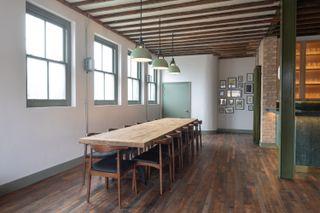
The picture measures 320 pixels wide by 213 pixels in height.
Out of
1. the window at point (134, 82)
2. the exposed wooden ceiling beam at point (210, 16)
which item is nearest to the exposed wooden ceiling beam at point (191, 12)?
the exposed wooden ceiling beam at point (210, 16)

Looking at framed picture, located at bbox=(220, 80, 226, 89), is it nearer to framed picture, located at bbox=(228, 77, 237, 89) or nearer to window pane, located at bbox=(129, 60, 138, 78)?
framed picture, located at bbox=(228, 77, 237, 89)

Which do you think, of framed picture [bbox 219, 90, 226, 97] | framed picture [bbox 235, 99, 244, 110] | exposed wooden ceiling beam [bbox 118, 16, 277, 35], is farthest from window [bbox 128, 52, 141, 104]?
framed picture [bbox 235, 99, 244, 110]

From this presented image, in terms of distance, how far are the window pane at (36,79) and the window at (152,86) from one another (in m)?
4.49

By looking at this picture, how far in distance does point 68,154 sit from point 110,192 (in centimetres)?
Answer: 152

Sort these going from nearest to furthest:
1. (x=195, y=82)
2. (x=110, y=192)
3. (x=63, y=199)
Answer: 1. (x=63, y=199)
2. (x=110, y=192)
3. (x=195, y=82)

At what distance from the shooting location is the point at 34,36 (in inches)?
150

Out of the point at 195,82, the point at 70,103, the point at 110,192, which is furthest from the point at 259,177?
the point at 195,82

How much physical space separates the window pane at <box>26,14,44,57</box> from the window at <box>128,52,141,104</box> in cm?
309

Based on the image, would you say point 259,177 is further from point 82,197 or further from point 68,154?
point 68,154

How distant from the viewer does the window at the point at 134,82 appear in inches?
273

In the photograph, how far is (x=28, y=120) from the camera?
3570mm

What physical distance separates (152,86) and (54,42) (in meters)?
4.84

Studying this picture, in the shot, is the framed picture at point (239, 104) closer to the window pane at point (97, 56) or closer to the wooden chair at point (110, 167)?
the window pane at point (97, 56)

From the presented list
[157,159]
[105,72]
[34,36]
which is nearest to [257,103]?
[105,72]
